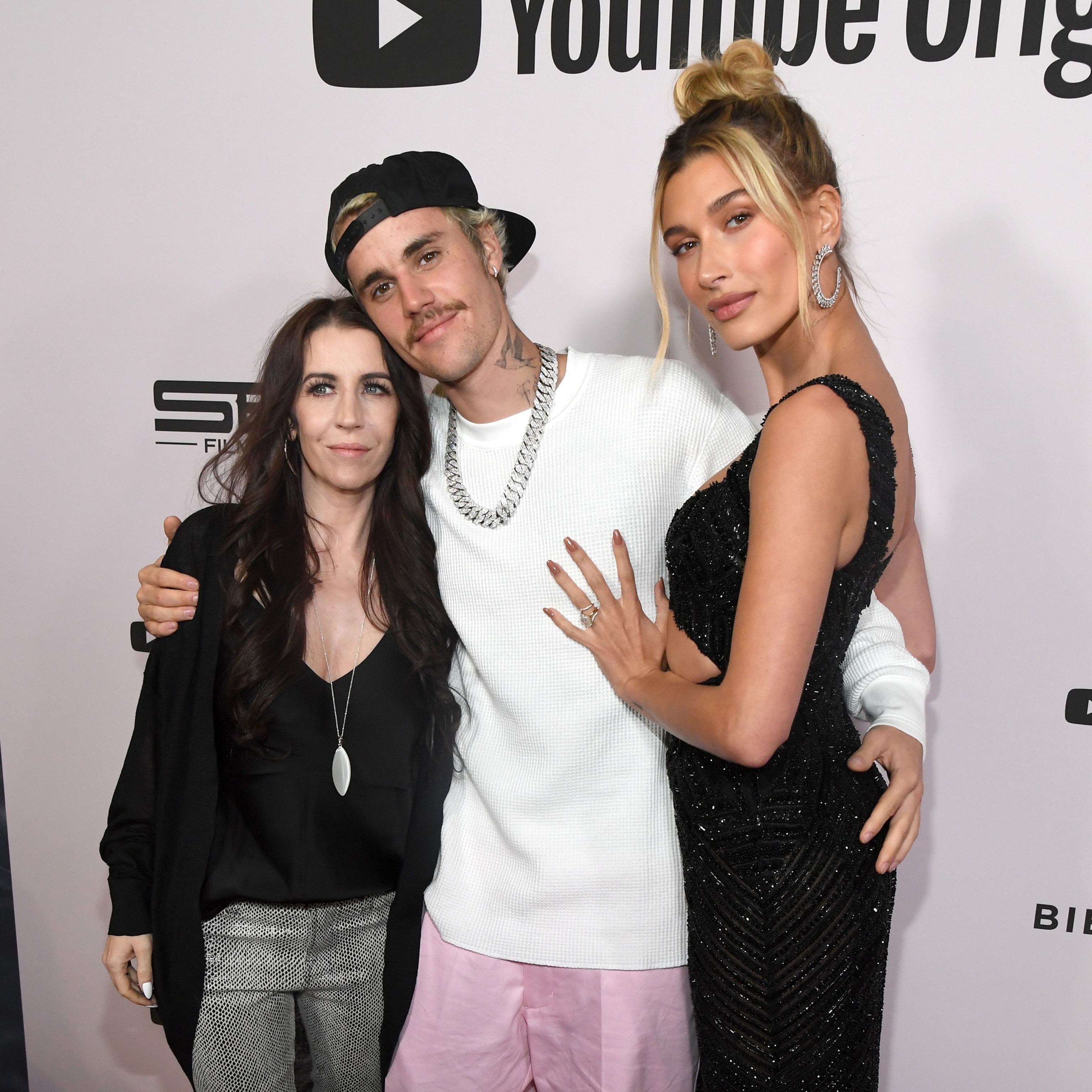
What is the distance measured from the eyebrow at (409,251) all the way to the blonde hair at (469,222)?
0.19 feet

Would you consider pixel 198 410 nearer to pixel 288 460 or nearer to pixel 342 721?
pixel 288 460

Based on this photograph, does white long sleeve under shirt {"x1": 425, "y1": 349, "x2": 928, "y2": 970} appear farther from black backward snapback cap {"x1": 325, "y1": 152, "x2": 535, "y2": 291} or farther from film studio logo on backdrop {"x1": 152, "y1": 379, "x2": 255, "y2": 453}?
film studio logo on backdrop {"x1": 152, "y1": 379, "x2": 255, "y2": 453}

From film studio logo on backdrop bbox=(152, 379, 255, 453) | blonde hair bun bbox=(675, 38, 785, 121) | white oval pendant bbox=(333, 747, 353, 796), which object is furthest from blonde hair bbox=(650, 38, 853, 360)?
film studio logo on backdrop bbox=(152, 379, 255, 453)

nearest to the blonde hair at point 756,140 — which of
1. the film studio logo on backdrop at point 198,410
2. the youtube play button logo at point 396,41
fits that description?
the youtube play button logo at point 396,41

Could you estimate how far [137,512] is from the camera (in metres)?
2.46

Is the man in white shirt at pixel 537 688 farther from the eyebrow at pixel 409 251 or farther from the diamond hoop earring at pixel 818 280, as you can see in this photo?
the diamond hoop earring at pixel 818 280

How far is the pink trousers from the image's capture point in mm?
1571

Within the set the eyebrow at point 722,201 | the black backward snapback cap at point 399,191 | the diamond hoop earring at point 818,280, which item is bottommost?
the diamond hoop earring at point 818,280

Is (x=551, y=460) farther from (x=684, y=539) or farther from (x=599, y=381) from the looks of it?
(x=684, y=539)

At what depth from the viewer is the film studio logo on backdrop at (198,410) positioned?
234 centimetres

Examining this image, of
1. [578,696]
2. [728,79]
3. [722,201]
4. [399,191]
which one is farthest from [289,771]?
[728,79]

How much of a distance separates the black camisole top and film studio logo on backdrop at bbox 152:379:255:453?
91 cm

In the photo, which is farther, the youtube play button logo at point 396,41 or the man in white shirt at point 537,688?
the youtube play button logo at point 396,41

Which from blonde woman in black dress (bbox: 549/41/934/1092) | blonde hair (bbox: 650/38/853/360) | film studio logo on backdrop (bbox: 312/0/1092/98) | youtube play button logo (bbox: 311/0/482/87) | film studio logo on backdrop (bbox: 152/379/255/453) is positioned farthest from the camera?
film studio logo on backdrop (bbox: 152/379/255/453)
